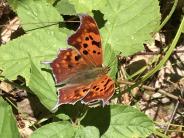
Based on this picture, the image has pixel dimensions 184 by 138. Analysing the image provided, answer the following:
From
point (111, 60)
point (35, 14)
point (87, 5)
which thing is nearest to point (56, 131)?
point (111, 60)

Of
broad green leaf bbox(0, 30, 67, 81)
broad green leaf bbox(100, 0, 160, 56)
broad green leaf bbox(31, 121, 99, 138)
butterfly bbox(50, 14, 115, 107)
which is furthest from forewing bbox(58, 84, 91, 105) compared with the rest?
broad green leaf bbox(100, 0, 160, 56)

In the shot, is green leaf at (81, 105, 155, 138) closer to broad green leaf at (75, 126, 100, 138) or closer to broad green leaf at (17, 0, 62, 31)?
broad green leaf at (75, 126, 100, 138)

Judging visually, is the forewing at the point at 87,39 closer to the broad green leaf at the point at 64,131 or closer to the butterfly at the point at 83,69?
the butterfly at the point at 83,69

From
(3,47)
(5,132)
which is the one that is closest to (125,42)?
(3,47)

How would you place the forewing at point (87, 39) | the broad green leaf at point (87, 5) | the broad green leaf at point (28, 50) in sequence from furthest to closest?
the broad green leaf at point (87, 5) < the broad green leaf at point (28, 50) < the forewing at point (87, 39)

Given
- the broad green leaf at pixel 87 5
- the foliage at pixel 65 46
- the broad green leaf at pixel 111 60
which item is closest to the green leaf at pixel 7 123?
the foliage at pixel 65 46

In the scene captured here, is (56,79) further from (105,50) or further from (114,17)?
(114,17)
